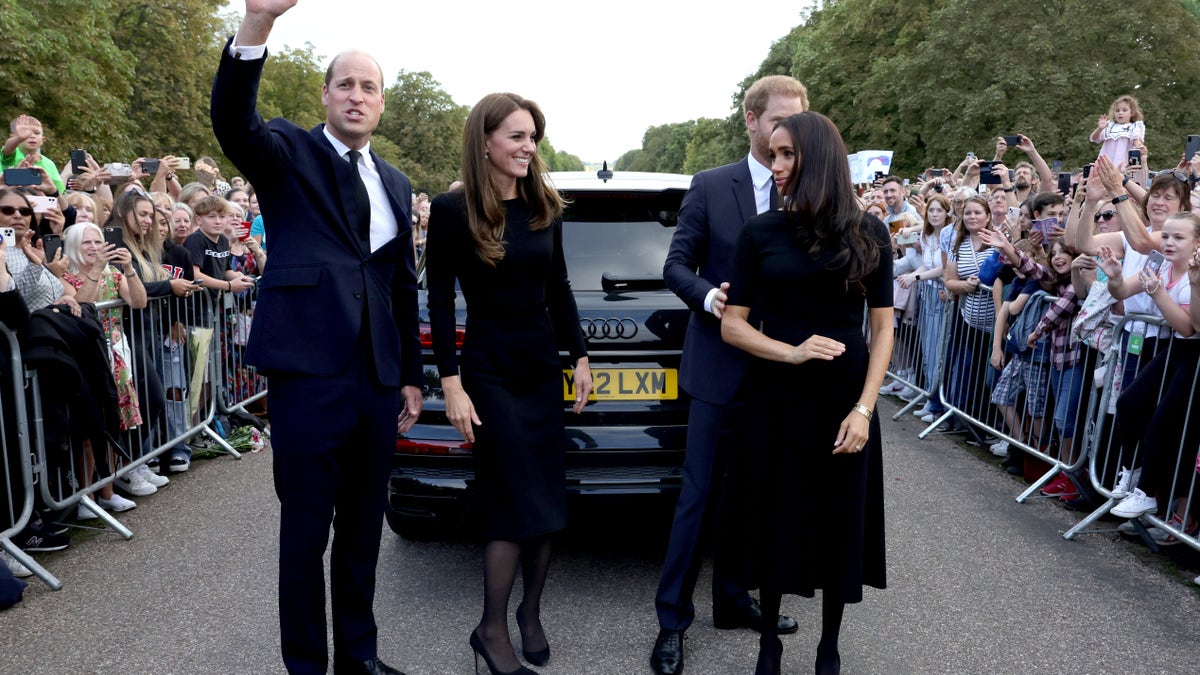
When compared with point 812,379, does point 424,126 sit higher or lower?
higher

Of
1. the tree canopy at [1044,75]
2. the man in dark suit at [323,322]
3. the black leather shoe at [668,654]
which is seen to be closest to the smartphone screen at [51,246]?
the man in dark suit at [323,322]

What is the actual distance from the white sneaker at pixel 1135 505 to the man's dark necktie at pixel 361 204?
174 inches

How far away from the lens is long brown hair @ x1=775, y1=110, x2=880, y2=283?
3359 mm

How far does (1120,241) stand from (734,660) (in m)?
4.32

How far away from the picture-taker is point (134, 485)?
639 cm

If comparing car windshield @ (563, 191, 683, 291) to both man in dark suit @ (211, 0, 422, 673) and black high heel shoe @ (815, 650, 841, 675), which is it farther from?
black high heel shoe @ (815, 650, 841, 675)

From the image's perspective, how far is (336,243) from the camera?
3281mm

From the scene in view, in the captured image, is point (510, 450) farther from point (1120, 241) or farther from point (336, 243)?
point (1120, 241)

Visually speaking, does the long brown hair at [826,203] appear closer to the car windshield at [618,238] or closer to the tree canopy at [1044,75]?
the car windshield at [618,238]

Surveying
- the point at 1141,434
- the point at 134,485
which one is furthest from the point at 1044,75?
the point at 134,485

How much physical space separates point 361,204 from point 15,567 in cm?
311

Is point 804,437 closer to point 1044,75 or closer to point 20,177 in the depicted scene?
point 20,177

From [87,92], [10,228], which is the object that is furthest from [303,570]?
[87,92]

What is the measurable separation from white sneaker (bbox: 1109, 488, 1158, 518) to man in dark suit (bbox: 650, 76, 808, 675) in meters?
2.85
